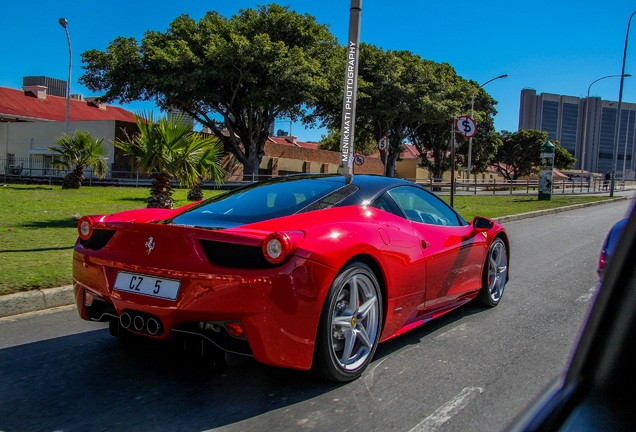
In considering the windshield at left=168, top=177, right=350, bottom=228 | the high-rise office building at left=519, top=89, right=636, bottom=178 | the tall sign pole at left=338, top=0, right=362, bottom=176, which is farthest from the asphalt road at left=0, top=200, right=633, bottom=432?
the high-rise office building at left=519, top=89, right=636, bottom=178

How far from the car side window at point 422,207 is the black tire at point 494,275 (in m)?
0.57

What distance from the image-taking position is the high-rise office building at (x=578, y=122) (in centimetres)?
4844

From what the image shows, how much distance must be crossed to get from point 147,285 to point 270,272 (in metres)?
0.78

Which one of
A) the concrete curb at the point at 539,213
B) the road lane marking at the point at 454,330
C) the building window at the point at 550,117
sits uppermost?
the building window at the point at 550,117

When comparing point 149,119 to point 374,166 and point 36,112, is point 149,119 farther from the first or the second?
point 374,166

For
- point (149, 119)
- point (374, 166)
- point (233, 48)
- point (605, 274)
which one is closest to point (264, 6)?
point (233, 48)

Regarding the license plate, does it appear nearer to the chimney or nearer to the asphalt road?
the asphalt road

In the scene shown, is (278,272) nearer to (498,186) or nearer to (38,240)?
(38,240)

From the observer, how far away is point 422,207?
14.9ft

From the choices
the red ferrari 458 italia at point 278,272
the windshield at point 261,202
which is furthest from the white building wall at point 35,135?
the red ferrari 458 italia at point 278,272

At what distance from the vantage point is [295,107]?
31.5 metres

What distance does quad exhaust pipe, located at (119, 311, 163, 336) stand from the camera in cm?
293

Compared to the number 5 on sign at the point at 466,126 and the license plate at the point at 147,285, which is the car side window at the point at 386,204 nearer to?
the license plate at the point at 147,285

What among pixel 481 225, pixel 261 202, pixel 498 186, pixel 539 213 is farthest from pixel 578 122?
pixel 261 202
